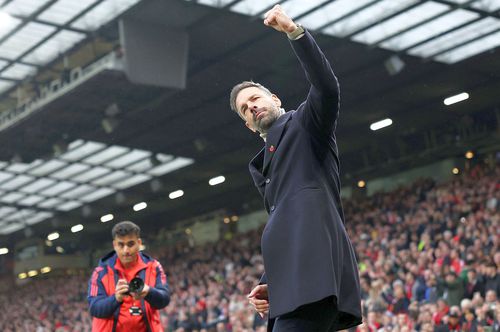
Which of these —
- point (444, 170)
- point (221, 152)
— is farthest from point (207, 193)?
point (444, 170)

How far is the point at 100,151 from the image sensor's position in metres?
28.5

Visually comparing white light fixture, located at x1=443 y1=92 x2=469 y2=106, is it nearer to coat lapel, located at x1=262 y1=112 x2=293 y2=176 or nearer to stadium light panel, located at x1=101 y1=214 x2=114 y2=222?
stadium light panel, located at x1=101 y1=214 x2=114 y2=222

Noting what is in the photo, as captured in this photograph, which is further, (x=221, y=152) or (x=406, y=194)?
(x=221, y=152)

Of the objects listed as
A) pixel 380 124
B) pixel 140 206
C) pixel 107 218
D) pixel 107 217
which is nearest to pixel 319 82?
pixel 380 124

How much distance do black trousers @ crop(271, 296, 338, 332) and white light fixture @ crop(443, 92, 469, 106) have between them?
23155mm

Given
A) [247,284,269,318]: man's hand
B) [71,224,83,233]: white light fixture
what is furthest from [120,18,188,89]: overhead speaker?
[71,224,83,233]: white light fixture

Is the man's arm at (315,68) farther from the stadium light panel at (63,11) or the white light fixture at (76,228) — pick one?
the white light fixture at (76,228)

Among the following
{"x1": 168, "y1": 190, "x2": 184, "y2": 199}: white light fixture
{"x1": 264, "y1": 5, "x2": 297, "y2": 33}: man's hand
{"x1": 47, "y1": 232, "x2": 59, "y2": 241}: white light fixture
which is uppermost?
{"x1": 47, "y1": 232, "x2": 59, "y2": 241}: white light fixture

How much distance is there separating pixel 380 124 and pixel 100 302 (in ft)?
74.9

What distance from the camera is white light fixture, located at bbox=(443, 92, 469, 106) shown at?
2572 centimetres

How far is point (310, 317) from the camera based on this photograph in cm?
340

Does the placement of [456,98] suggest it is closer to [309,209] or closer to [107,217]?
[107,217]

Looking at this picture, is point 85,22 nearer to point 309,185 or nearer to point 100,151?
point 100,151

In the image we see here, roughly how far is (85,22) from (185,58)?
2.49m
